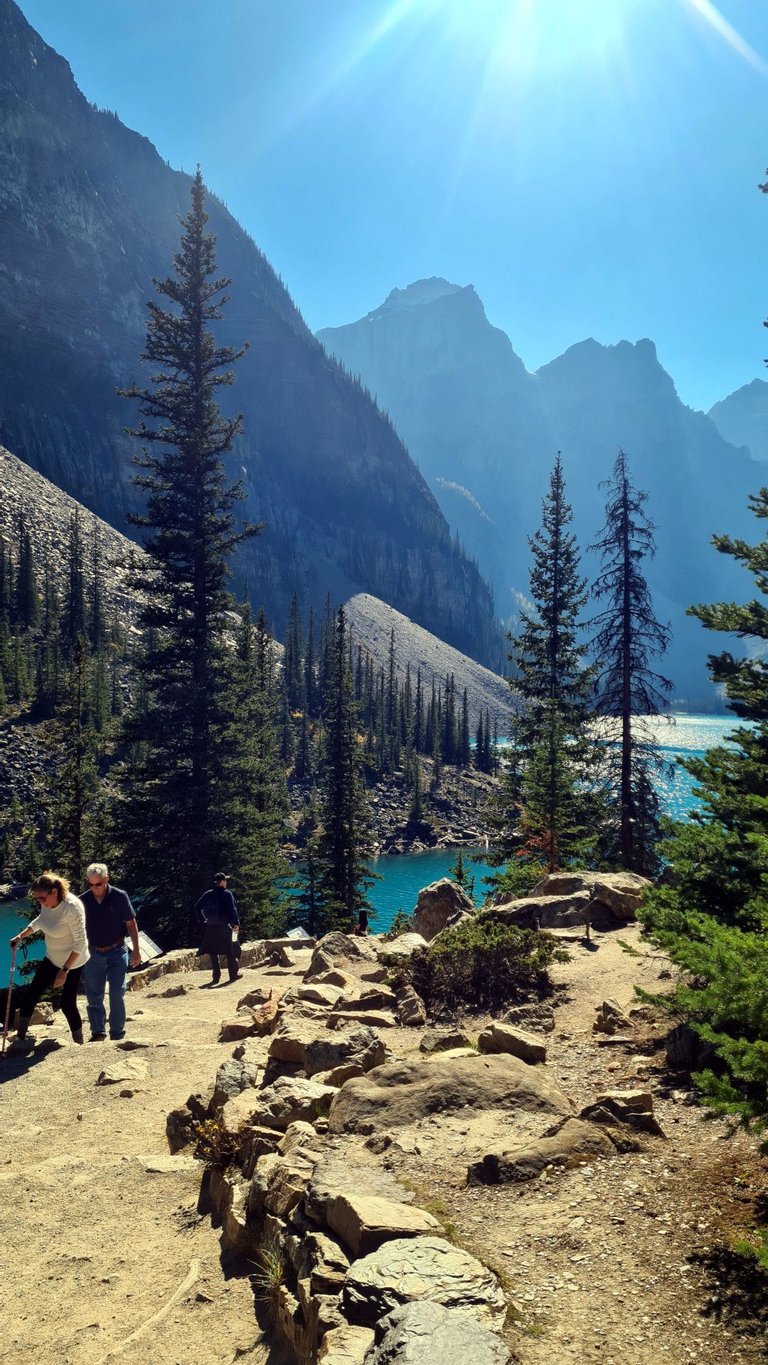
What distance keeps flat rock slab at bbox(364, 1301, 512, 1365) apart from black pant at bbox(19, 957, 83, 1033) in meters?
7.30

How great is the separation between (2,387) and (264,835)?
196069mm

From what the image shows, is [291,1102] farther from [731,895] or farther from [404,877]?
[404,877]

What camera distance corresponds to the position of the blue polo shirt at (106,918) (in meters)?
10.3

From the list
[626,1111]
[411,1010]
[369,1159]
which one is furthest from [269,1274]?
[411,1010]

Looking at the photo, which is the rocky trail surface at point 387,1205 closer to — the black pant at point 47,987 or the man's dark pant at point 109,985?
the black pant at point 47,987

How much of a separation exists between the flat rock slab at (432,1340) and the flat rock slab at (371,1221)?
748 mm

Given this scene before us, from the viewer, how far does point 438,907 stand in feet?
54.1

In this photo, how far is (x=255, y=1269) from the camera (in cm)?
532

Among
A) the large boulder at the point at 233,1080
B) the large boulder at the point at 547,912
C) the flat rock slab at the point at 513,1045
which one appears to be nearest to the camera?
the large boulder at the point at 233,1080

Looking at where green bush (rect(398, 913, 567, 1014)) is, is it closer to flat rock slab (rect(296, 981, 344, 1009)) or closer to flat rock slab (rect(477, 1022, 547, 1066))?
flat rock slab (rect(296, 981, 344, 1009))

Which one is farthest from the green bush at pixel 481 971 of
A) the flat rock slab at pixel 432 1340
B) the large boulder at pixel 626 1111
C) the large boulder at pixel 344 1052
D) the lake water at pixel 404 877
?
the lake water at pixel 404 877

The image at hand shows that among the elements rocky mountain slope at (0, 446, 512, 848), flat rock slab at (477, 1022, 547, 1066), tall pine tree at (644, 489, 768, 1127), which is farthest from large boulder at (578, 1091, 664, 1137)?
rocky mountain slope at (0, 446, 512, 848)

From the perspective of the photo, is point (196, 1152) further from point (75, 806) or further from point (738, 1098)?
point (75, 806)

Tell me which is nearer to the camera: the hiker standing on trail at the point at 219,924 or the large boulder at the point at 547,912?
the large boulder at the point at 547,912
